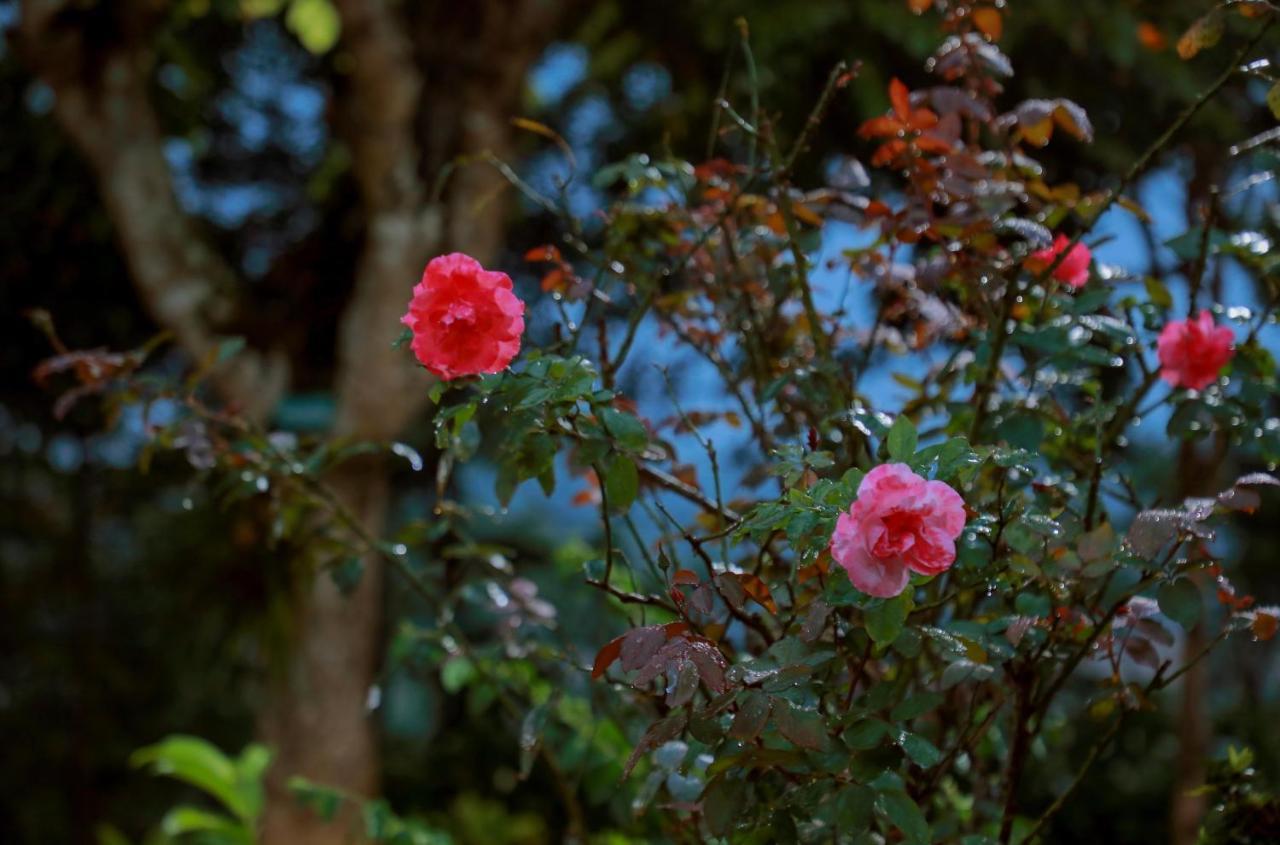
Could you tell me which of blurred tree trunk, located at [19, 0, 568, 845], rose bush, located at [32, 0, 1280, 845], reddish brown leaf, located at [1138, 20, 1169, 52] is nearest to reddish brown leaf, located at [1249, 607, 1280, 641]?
rose bush, located at [32, 0, 1280, 845]

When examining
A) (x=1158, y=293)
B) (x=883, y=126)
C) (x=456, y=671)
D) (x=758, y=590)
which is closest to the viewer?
(x=758, y=590)

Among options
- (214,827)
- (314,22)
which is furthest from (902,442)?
(314,22)

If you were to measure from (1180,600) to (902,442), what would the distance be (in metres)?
0.30

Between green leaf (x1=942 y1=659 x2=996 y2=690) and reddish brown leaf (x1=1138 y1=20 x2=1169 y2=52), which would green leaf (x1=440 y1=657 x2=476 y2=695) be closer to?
green leaf (x1=942 y1=659 x2=996 y2=690)

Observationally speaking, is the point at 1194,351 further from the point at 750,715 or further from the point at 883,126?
the point at 750,715

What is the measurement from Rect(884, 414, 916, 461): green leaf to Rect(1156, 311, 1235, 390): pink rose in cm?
52

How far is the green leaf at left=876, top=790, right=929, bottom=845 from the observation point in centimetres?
97

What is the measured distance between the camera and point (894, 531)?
87cm

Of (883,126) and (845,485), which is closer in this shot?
(845,485)

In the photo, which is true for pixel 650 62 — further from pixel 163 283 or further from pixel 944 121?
pixel 944 121

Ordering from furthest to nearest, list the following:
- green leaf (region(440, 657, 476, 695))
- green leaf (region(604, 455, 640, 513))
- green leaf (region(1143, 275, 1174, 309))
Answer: green leaf (region(440, 657, 476, 695))
green leaf (region(1143, 275, 1174, 309))
green leaf (region(604, 455, 640, 513))

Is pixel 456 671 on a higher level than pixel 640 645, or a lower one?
higher

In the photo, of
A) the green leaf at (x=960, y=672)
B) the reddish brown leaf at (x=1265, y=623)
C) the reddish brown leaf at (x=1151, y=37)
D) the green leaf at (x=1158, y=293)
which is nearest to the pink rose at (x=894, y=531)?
the green leaf at (x=960, y=672)

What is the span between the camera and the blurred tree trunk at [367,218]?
127 inches
